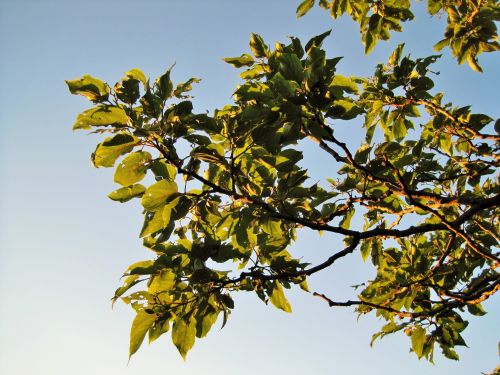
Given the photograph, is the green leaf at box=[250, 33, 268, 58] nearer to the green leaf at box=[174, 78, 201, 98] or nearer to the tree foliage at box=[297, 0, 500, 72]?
the green leaf at box=[174, 78, 201, 98]

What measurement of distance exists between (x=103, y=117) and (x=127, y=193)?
0.62 meters

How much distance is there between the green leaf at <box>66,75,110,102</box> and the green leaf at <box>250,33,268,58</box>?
5.23ft

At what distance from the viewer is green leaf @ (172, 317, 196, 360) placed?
9.55 ft

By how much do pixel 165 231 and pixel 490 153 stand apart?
3744mm

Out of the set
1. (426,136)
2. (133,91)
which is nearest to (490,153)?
(426,136)

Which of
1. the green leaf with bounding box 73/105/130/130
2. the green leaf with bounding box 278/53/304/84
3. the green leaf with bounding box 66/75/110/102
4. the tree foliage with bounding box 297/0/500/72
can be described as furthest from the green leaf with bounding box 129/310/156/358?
the tree foliage with bounding box 297/0/500/72

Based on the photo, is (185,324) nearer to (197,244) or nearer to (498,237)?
(197,244)

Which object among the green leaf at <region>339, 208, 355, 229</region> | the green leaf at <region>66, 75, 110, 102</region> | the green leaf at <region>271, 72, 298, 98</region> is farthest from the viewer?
the green leaf at <region>339, 208, 355, 229</region>

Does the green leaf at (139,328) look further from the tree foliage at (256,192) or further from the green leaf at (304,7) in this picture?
the green leaf at (304,7)

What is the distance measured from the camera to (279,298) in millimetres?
3186

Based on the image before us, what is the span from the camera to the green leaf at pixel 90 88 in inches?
98.7

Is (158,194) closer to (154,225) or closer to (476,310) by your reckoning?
(154,225)

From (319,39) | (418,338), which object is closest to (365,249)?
(418,338)

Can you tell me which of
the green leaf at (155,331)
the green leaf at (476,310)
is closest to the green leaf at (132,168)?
the green leaf at (155,331)
